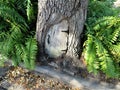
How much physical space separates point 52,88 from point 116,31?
143 cm

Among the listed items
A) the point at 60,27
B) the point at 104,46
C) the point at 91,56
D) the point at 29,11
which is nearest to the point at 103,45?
the point at 104,46

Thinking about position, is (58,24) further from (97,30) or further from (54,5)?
(97,30)

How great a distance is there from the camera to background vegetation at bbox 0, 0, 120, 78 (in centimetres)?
396

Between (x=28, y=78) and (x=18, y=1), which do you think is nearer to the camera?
(x=28, y=78)

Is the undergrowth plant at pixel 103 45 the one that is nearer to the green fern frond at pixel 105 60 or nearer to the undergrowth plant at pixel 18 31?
the green fern frond at pixel 105 60

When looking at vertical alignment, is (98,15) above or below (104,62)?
above

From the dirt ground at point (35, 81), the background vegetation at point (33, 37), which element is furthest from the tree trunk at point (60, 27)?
the dirt ground at point (35, 81)

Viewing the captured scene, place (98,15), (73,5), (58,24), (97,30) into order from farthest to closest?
(98,15) → (97,30) → (58,24) → (73,5)

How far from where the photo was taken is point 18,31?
4207 mm

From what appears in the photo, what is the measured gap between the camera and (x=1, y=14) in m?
4.26

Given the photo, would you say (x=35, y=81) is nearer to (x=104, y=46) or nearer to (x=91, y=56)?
(x=91, y=56)

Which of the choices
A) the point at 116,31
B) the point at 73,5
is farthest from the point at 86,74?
the point at 73,5

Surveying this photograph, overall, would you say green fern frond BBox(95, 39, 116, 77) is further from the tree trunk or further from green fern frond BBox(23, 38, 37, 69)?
green fern frond BBox(23, 38, 37, 69)

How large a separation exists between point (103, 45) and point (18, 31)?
57.7 inches
